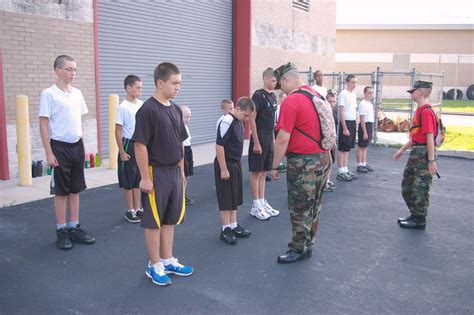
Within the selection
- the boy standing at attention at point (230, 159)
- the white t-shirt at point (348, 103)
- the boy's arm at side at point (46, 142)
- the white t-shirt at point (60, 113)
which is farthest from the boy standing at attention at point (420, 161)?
the boy's arm at side at point (46, 142)

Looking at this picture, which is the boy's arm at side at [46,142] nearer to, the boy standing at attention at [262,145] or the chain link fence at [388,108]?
the boy standing at attention at [262,145]

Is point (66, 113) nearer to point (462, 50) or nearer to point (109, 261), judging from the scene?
point (109, 261)

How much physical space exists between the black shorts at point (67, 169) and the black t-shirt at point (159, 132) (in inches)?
57.5

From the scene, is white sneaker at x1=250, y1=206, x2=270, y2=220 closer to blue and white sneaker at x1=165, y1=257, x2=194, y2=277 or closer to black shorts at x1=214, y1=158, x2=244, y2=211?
black shorts at x1=214, y1=158, x2=244, y2=211

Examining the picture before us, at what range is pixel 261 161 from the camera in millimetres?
6414

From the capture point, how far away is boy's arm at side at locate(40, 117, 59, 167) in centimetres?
495

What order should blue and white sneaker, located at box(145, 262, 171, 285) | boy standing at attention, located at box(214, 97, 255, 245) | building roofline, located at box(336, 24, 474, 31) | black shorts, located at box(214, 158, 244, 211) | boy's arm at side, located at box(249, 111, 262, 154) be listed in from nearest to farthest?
1. blue and white sneaker, located at box(145, 262, 171, 285)
2. boy standing at attention, located at box(214, 97, 255, 245)
3. black shorts, located at box(214, 158, 244, 211)
4. boy's arm at side, located at box(249, 111, 262, 154)
5. building roofline, located at box(336, 24, 474, 31)

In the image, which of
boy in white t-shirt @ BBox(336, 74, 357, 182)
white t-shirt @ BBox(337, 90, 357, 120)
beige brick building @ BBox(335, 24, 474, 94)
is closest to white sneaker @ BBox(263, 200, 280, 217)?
boy in white t-shirt @ BBox(336, 74, 357, 182)

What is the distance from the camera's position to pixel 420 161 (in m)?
6.04

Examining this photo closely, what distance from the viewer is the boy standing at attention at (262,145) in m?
6.41

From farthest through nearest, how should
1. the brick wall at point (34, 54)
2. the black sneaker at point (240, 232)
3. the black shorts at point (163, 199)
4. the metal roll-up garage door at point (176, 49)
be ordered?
the metal roll-up garage door at point (176, 49) < the brick wall at point (34, 54) < the black sneaker at point (240, 232) < the black shorts at point (163, 199)

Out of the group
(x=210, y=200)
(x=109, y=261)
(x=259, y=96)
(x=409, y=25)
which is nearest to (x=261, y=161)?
(x=259, y=96)

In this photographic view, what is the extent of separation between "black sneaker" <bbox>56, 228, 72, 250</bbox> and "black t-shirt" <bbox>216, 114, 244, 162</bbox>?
1.96 metres

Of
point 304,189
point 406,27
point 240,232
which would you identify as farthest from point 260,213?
point 406,27
